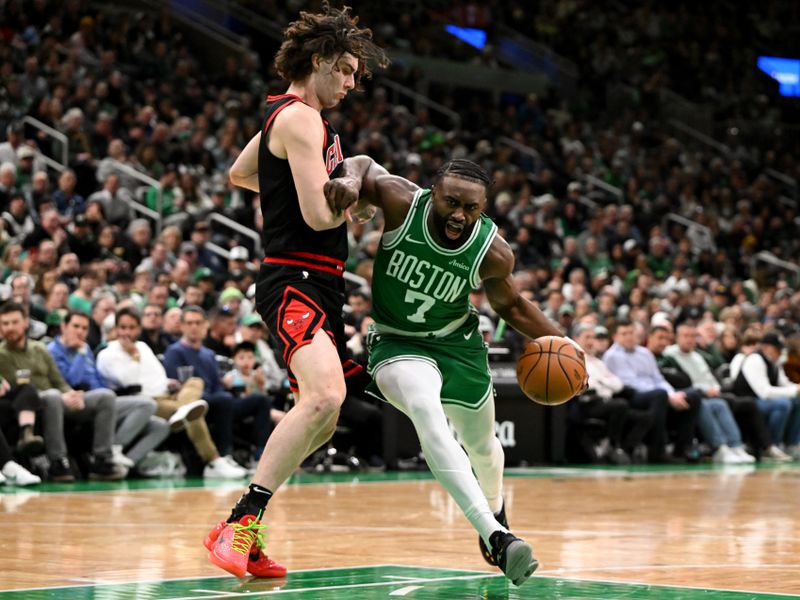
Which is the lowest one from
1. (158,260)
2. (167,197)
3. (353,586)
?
(353,586)

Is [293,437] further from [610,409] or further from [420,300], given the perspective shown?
[610,409]

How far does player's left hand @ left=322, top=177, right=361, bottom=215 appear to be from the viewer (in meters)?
5.46

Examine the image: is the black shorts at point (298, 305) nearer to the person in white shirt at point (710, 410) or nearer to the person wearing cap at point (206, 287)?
the person wearing cap at point (206, 287)

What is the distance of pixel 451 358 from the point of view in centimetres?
590

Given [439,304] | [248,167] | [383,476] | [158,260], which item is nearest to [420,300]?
[439,304]

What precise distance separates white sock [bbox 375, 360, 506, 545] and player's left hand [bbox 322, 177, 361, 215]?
0.71 metres

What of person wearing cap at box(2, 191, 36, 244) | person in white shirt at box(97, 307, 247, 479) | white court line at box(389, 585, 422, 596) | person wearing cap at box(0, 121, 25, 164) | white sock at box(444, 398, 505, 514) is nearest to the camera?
white court line at box(389, 585, 422, 596)

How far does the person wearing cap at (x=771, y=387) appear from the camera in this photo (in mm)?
15820

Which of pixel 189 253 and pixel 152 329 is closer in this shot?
pixel 152 329

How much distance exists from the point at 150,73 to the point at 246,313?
6.75 metres

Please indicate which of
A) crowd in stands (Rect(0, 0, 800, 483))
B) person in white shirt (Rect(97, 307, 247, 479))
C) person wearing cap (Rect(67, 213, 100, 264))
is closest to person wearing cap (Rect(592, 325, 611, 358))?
crowd in stands (Rect(0, 0, 800, 483))

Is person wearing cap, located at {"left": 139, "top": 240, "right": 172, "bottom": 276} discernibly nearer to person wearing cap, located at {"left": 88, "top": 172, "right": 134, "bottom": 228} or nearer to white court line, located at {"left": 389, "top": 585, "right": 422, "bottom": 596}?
person wearing cap, located at {"left": 88, "top": 172, "right": 134, "bottom": 228}

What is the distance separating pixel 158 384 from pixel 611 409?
491cm

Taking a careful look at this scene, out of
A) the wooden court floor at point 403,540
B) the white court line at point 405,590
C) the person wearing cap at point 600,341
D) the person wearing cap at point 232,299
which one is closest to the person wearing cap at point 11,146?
the person wearing cap at point 232,299
